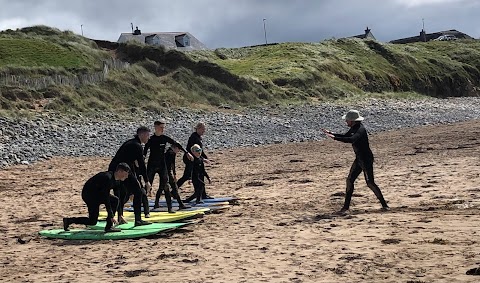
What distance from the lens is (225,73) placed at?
4562 centimetres

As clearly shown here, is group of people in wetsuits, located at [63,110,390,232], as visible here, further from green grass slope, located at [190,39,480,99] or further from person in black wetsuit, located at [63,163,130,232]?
green grass slope, located at [190,39,480,99]

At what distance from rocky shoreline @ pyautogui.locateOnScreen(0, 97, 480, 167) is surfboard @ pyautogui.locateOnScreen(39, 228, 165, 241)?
39.2 ft

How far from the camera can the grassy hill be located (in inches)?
1404

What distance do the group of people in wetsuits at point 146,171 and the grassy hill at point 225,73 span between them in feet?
64.6

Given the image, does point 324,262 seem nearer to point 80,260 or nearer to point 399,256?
point 399,256

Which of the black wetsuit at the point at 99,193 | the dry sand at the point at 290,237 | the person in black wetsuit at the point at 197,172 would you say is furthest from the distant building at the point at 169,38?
the black wetsuit at the point at 99,193

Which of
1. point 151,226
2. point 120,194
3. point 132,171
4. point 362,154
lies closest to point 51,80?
point 132,171

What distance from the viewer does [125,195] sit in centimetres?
1071

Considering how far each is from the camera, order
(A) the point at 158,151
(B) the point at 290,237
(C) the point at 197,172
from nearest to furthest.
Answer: (B) the point at 290,237
(A) the point at 158,151
(C) the point at 197,172

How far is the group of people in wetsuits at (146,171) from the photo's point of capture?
10.1 meters

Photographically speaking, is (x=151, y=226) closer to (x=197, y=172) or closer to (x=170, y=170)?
(x=170, y=170)

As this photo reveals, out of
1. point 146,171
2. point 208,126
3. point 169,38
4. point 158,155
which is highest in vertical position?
point 169,38

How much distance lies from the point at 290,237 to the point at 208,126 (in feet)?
75.2

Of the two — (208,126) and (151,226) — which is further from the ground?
(208,126)
